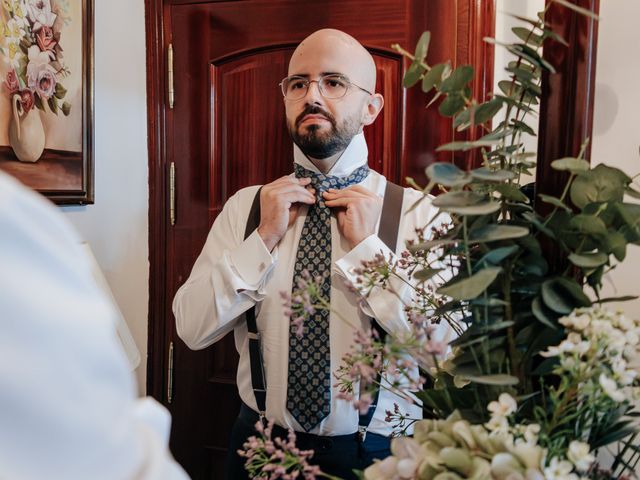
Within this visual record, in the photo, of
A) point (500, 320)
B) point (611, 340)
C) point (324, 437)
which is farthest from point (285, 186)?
point (611, 340)

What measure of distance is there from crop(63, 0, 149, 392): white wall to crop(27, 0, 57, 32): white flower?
17cm

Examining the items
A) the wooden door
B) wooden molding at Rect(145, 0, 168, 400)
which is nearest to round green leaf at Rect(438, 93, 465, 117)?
the wooden door

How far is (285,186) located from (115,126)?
656mm

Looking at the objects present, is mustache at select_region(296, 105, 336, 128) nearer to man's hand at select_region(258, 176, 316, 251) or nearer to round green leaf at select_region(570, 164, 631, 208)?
man's hand at select_region(258, 176, 316, 251)

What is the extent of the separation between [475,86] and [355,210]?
0.49 meters

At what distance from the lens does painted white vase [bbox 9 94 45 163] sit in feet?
4.15

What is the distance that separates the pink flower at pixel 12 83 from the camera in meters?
1.25

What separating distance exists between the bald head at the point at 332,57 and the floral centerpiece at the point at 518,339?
27.4 inches

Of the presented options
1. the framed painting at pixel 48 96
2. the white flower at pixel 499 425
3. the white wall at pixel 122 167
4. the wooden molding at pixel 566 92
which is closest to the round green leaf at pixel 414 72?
the wooden molding at pixel 566 92

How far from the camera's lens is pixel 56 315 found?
308 mm

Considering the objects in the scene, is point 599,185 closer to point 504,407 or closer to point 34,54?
point 504,407

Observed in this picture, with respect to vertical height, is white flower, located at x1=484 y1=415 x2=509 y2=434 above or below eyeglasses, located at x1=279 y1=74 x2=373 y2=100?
below

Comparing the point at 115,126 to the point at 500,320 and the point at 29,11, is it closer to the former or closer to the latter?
the point at 29,11

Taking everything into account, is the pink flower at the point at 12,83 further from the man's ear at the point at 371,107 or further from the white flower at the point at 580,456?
A: the white flower at the point at 580,456
